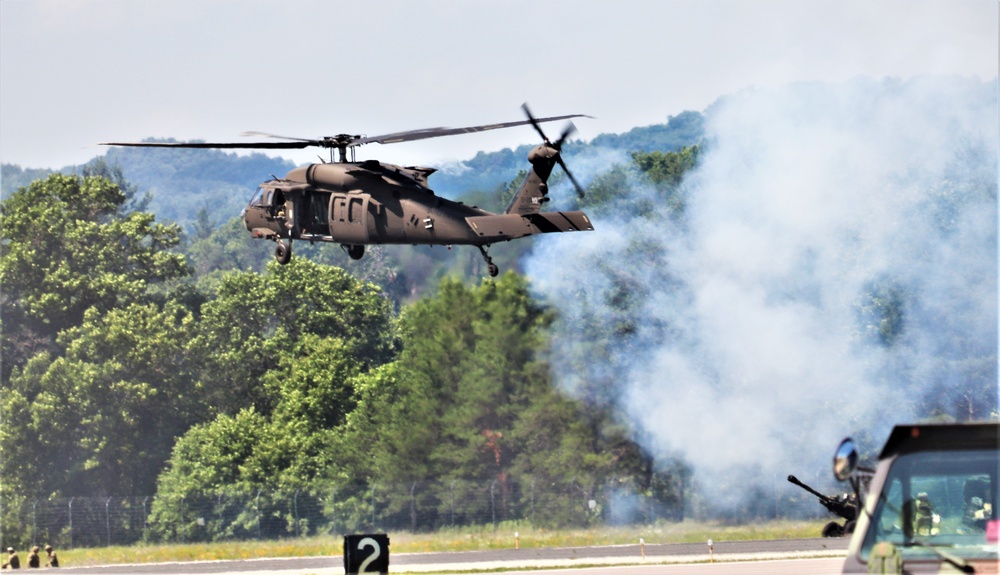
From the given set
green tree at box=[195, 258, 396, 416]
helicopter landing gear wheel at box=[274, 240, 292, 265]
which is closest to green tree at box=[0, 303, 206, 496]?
green tree at box=[195, 258, 396, 416]


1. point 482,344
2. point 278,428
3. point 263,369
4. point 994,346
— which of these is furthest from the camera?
point 263,369

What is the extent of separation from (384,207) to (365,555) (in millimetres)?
20295

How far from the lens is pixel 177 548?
66125 millimetres

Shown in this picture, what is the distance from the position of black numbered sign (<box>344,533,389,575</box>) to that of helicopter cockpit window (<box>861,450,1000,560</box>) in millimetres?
11313

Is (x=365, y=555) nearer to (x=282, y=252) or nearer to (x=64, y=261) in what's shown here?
(x=282, y=252)

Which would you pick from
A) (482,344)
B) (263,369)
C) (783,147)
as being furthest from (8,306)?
(783,147)

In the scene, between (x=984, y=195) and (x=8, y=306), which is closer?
(x=984, y=195)

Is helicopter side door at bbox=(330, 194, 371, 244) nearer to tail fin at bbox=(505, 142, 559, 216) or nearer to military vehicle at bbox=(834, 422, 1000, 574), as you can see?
tail fin at bbox=(505, 142, 559, 216)

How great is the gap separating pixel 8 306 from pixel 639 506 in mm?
45645

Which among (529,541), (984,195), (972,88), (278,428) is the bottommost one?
(529,541)

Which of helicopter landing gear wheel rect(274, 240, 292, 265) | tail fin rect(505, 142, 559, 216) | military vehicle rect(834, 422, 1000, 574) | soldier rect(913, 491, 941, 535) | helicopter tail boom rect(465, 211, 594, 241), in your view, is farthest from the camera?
helicopter landing gear wheel rect(274, 240, 292, 265)

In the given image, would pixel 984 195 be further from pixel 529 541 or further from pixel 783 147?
pixel 529 541

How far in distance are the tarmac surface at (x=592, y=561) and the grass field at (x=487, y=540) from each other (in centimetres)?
160

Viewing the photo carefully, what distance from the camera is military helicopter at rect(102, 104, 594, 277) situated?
38750mm
